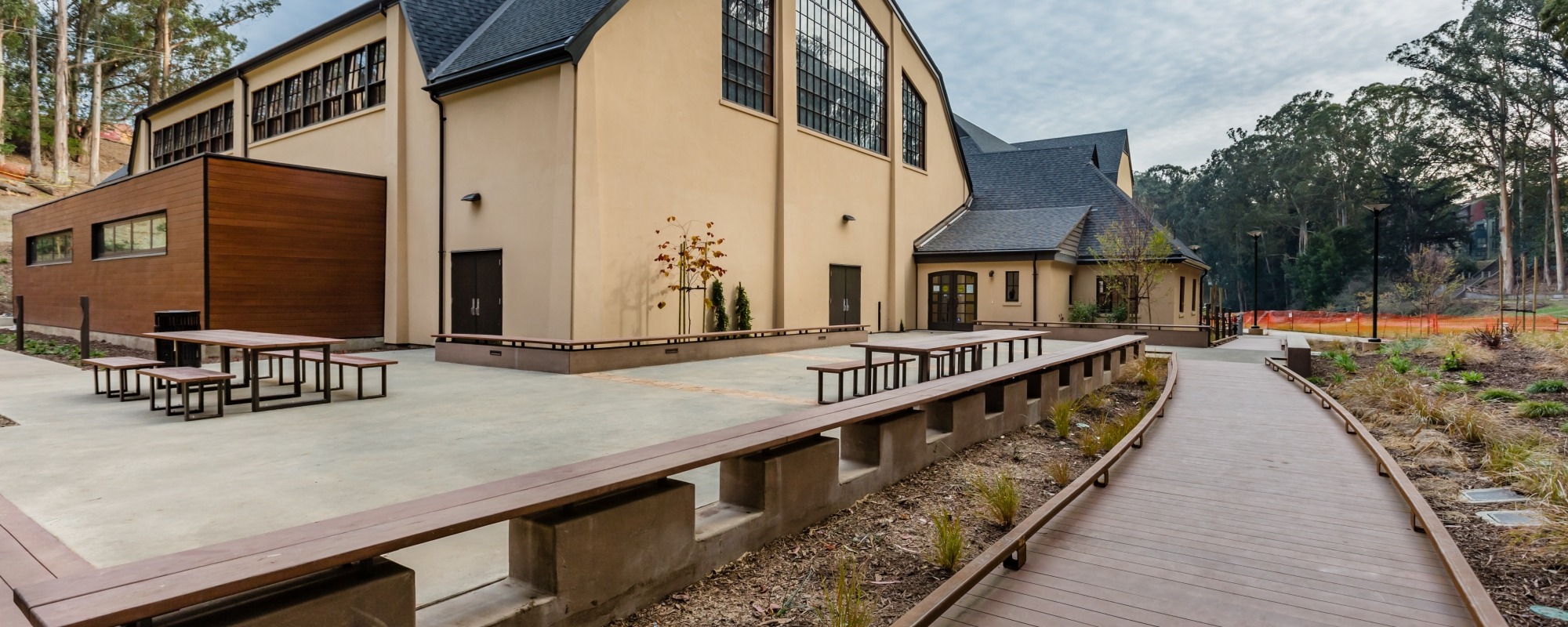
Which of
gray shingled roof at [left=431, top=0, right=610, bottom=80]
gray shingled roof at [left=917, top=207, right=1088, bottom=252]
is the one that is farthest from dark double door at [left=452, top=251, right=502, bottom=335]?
gray shingled roof at [left=917, top=207, right=1088, bottom=252]

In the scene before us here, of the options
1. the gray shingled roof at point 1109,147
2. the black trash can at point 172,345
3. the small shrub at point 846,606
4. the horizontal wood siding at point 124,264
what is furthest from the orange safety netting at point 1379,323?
the horizontal wood siding at point 124,264

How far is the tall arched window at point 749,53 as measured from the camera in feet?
57.4

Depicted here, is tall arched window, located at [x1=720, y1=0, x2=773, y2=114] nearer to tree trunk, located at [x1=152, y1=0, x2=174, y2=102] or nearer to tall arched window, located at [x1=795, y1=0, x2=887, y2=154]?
tall arched window, located at [x1=795, y1=0, x2=887, y2=154]

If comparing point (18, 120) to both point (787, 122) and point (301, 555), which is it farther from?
point (301, 555)

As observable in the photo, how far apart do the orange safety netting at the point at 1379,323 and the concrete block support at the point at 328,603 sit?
28.9 metres

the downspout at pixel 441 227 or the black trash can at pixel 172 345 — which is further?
the downspout at pixel 441 227

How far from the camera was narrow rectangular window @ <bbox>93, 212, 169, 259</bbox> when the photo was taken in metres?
14.8

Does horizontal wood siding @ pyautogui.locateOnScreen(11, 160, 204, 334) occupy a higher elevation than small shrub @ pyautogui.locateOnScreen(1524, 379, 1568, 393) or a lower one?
higher

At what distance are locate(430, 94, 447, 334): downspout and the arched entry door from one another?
608 inches

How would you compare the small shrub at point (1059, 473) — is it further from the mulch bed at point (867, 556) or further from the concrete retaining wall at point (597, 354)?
the concrete retaining wall at point (597, 354)

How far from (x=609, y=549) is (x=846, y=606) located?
1.01 meters

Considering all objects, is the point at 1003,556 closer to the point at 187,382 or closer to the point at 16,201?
the point at 187,382

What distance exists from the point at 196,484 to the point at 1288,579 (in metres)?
6.65

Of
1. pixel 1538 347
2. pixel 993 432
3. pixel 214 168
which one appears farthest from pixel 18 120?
pixel 1538 347
